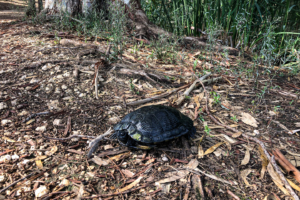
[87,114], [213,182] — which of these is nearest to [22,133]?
[87,114]

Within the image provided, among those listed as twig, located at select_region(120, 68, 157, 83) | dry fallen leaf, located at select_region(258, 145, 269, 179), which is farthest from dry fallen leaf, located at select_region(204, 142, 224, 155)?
twig, located at select_region(120, 68, 157, 83)

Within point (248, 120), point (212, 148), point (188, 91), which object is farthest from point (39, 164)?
point (248, 120)

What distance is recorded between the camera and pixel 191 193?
1.73 m

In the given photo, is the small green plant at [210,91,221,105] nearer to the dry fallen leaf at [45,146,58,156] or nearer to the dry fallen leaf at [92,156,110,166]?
the dry fallen leaf at [92,156,110,166]

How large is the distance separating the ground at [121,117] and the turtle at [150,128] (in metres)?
0.12

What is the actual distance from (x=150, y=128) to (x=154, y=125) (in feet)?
0.20

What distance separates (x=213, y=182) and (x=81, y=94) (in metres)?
2.05

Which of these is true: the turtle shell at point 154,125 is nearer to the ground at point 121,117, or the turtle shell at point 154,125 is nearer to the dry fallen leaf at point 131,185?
the ground at point 121,117

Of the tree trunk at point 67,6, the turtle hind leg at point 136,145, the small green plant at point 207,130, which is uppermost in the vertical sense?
the tree trunk at point 67,6

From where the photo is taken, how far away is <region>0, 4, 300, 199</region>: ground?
1773 mm

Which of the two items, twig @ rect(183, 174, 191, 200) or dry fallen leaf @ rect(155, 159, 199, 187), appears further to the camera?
dry fallen leaf @ rect(155, 159, 199, 187)

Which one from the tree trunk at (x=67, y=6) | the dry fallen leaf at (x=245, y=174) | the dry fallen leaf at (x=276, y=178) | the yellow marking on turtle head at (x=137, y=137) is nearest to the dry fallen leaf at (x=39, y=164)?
the yellow marking on turtle head at (x=137, y=137)

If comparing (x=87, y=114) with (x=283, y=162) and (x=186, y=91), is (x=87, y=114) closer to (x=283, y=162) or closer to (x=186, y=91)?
(x=186, y=91)

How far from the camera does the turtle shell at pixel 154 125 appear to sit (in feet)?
6.91
